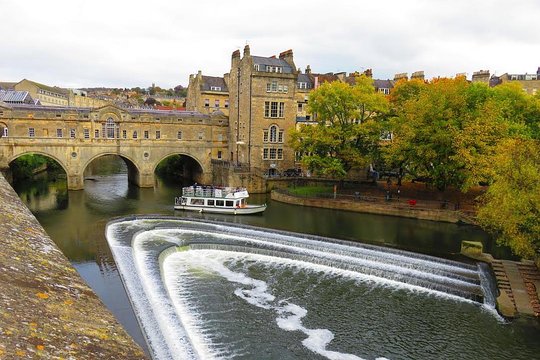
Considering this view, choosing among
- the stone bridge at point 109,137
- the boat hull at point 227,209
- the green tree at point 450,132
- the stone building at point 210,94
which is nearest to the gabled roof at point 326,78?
the stone building at point 210,94

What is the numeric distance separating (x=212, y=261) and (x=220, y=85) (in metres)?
53.0

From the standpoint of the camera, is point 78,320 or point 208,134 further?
point 208,134

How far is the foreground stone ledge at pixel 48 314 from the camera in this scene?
598cm

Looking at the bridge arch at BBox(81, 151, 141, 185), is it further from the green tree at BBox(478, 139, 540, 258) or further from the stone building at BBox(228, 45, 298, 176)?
the green tree at BBox(478, 139, 540, 258)

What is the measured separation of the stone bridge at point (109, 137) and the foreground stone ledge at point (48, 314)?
144ft

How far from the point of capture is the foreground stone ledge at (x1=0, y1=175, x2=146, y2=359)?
598 cm

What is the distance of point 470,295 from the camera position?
22016 mm

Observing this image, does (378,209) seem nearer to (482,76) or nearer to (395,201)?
(395,201)

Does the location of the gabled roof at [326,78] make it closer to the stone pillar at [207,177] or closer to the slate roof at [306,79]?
the slate roof at [306,79]

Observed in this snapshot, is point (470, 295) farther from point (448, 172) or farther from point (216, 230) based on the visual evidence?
point (448, 172)

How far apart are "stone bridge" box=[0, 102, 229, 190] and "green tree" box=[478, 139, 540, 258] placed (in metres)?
38.9

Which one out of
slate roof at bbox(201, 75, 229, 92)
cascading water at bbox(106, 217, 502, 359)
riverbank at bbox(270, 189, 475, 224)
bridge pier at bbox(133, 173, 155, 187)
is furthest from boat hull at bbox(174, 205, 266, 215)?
slate roof at bbox(201, 75, 229, 92)

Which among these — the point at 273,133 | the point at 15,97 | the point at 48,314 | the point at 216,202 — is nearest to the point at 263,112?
the point at 273,133

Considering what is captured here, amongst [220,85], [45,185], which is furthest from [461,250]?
[220,85]
